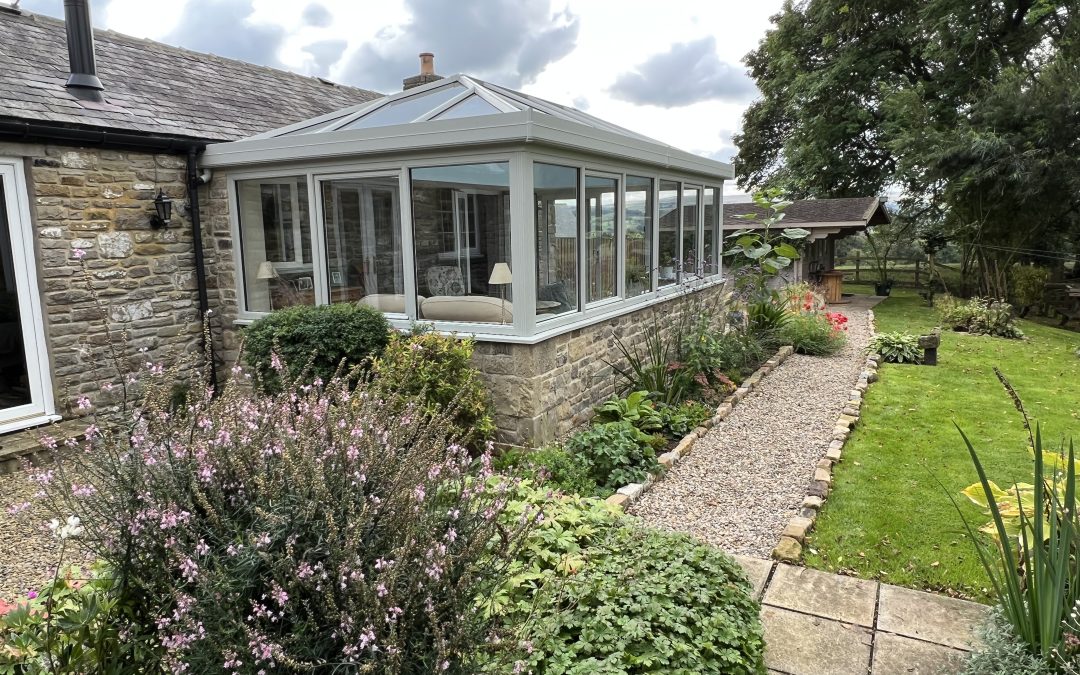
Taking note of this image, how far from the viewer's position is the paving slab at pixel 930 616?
9.96 ft

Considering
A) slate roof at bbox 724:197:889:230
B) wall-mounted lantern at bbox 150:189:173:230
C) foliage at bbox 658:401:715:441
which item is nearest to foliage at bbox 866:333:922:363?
foliage at bbox 658:401:715:441

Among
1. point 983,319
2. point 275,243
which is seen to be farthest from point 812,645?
point 983,319

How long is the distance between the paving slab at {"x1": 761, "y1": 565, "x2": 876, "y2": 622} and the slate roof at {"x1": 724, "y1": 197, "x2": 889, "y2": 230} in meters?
13.9

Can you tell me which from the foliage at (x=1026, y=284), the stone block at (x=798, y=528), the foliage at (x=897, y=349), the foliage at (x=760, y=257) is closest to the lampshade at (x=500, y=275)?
the stone block at (x=798, y=528)

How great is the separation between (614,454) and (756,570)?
61.8 inches

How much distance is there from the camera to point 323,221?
21.1 feet

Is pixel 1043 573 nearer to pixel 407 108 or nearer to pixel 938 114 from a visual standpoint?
pixel 407 108

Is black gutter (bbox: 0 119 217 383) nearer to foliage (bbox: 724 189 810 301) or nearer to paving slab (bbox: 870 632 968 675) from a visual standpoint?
paving slab (bbox: 870 632 968 675)

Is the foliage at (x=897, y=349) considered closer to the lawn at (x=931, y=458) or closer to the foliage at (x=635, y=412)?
the lawn at (x=931, y=458)

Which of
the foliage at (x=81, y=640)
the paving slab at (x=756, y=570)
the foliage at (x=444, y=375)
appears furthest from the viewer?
the foliage at (x=444, y=375)

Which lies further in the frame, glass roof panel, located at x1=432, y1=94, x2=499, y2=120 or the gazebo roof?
glass roof panel, located at x1=432, y1=94, x2=499, y2=120

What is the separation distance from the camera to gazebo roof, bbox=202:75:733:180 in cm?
523

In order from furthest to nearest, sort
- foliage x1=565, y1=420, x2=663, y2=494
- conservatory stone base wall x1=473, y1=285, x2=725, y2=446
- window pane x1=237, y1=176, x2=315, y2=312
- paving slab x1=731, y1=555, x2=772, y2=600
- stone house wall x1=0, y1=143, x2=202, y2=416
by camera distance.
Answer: window pane x1=237, y1=176, x2=315, y2=312 < stone house wall x1=0, y1=143, x2=202, y2=416 < conservatory stone base wall x1=473, y1=285, x2=725, y2=446 < foliage x1=565, y1=420, x2=663, y2=494 < paving slab x1=731, y1=555, x2=772, y2=600

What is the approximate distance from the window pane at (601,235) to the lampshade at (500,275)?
3.99 ft
